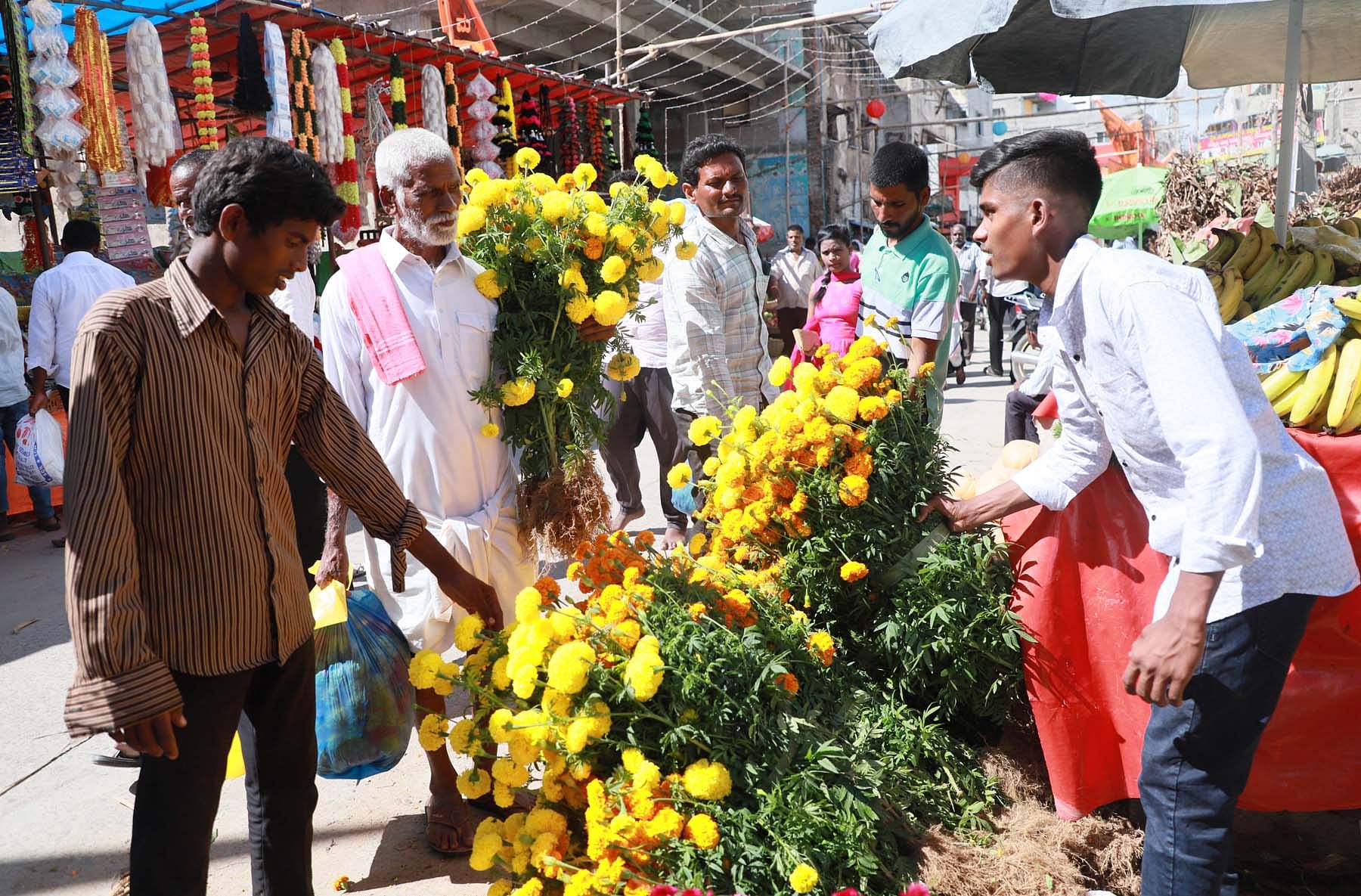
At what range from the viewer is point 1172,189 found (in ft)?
44.9

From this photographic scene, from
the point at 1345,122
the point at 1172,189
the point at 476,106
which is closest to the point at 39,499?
the point at 476,106

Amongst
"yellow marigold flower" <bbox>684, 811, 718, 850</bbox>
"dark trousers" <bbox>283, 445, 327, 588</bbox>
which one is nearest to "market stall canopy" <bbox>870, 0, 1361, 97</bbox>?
"dark trousers" <bbox>283, 445, 327, 588</bbox>

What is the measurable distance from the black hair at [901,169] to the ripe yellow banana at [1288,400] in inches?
77.2

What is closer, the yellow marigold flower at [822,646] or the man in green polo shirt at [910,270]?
the yellow marigold flower at [822,646]

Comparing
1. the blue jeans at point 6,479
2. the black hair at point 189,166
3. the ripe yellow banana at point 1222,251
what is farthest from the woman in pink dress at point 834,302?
the blue jeans at point 6,479

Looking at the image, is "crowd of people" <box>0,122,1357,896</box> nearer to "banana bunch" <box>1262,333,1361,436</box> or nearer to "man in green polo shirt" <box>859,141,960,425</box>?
"banana bunch" <box>1262,333,1361,436</box>

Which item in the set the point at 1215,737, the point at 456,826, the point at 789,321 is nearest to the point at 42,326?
the point at 456,826

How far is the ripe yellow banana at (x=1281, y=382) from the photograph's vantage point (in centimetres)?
312

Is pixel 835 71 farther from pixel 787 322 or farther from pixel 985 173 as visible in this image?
pixel 985 173

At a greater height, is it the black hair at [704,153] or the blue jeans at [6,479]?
the black hair at [704,153]

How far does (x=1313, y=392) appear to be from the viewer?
9.93ft

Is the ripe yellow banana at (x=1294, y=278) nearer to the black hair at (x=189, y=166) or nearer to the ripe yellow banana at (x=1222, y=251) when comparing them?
the ripe yellow banana at (x=1222, y=251)

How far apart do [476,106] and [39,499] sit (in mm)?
5172

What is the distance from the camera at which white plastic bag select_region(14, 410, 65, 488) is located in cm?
691
